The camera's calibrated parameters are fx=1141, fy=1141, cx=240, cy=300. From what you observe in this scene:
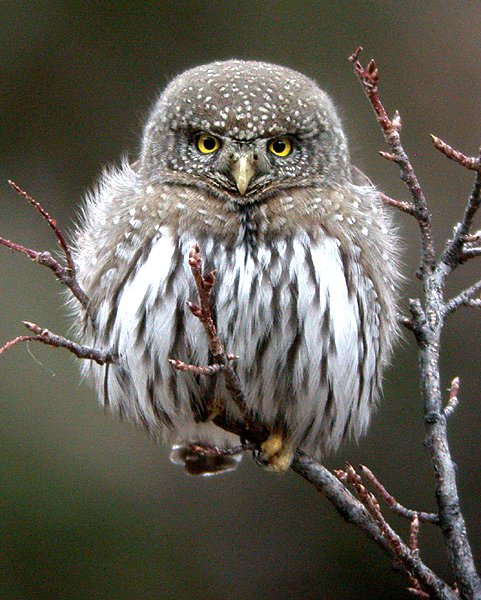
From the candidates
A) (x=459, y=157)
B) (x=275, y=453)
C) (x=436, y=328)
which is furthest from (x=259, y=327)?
(x=459, y=157)

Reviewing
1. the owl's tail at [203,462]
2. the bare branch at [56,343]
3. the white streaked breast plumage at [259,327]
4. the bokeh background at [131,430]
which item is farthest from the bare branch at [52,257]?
the bokeh background at [131,430]

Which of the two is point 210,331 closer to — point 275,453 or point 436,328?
point 436,328

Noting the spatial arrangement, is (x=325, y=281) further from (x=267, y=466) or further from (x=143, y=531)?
(x=143, y=531)

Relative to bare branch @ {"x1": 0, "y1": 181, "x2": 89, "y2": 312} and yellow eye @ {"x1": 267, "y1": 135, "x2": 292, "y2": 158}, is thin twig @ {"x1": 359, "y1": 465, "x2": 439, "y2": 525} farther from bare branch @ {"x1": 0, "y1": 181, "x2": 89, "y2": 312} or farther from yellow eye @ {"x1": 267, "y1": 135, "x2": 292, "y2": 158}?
yellow eye @ {"x1": 267, "y1": 135, "x2": 292, "y2": 158}

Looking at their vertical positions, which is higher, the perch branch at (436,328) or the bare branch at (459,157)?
the bare branch at (459,157)

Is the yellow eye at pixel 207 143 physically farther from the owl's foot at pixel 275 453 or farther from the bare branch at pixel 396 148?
the owl's foot at pixel 275 453

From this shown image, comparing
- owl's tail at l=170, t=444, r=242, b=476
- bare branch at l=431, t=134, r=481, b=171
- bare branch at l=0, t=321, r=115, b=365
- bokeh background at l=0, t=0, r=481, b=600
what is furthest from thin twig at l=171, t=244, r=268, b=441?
bokeh background at l=0, t=0, r=481, b=600

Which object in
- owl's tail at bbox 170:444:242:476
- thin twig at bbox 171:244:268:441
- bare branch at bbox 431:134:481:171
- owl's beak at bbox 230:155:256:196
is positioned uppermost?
bare branch at bbox 431:134:481:171
